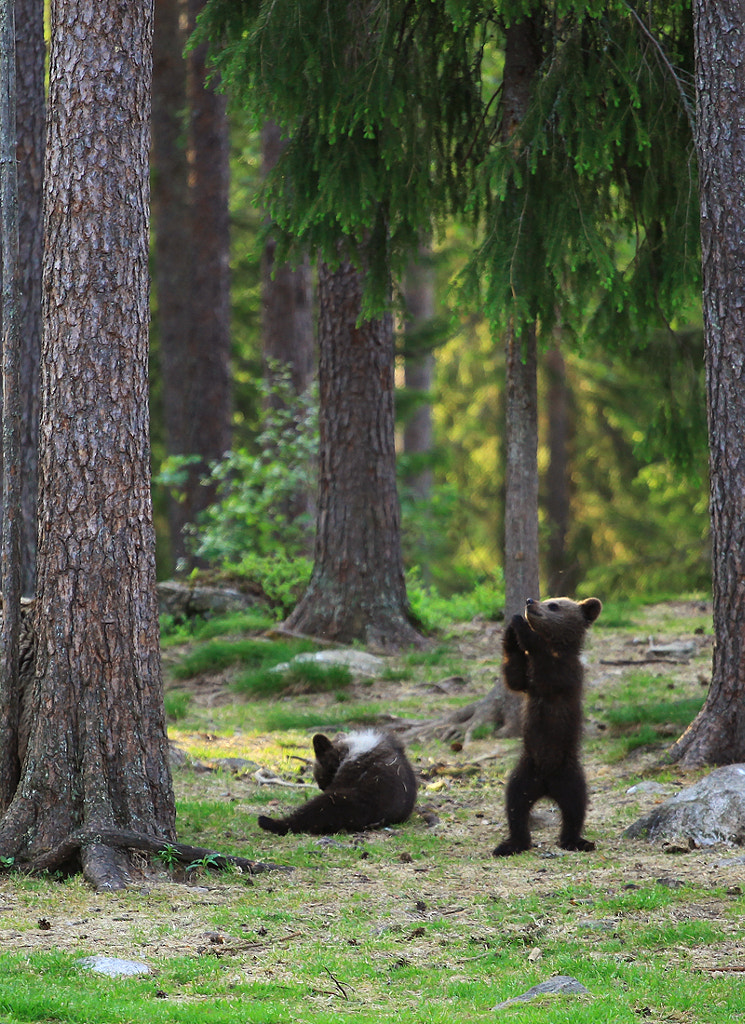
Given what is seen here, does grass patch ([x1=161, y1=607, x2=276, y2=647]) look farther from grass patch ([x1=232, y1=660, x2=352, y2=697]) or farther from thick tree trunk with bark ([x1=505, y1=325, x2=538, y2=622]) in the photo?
thick tree trunk with bark ([x1=505, y1=325, x2=538, y2=622])

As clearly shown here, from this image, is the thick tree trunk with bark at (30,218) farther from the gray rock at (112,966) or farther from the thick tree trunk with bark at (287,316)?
the thick tree trunk with bark at (287,316)

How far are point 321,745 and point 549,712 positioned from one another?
1.70 meters

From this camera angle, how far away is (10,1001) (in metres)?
4.18

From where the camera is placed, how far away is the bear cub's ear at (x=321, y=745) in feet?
25.4

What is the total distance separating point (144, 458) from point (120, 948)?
2.69 meters

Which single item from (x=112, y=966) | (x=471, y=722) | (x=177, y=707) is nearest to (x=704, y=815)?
(x=471, y=722)

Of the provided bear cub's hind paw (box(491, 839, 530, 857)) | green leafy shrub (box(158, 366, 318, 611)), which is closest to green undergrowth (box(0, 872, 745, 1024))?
bear cub's hind paw (box(491, 839, 530, 857))

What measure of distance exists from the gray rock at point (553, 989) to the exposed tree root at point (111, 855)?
2204 millimetres

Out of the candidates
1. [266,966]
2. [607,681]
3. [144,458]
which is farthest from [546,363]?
[266,966]

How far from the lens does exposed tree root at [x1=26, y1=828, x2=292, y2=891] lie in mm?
5871

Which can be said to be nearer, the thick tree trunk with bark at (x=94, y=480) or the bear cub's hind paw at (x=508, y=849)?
the thick tree trunk with bark at (x=94, y=480)

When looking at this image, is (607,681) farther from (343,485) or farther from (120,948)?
(120,948)

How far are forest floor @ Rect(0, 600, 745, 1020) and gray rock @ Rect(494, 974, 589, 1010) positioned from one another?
182mm

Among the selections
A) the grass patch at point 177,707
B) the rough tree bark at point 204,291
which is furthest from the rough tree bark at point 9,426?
the rough tree bark at point 204,291
